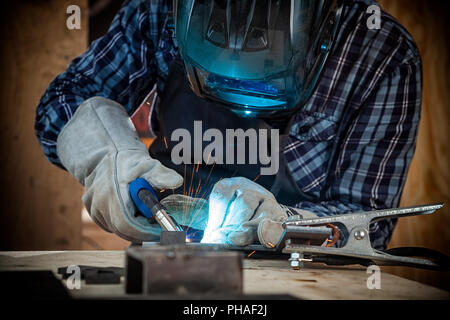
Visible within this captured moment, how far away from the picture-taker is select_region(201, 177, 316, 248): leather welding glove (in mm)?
1111

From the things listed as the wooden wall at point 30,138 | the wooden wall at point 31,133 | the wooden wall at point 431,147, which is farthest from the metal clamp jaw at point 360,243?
the wooden wall at point 30,138

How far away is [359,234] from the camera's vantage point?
0.97 m

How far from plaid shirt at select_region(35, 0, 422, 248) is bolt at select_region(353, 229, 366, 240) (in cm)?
53

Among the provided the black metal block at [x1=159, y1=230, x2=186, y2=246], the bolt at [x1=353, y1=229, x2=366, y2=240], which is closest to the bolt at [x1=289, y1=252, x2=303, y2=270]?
the bolt at [x1=353, y1=229, x2=366, y2=240]

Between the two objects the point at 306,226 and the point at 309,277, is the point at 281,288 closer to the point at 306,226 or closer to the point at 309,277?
the point at 309,277

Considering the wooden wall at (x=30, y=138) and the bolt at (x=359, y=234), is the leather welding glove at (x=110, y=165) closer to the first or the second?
the bolt at (x=359, y=234)

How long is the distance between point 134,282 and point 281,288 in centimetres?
24

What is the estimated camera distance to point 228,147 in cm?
155

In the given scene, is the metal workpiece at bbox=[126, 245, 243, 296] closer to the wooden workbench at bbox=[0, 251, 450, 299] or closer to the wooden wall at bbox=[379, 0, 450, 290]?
the wooden workbench at bbox=[0, 251, 450, 299]

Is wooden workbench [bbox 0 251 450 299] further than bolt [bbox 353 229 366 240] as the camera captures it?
No

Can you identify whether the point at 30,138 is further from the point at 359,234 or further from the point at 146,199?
the point at 359,234

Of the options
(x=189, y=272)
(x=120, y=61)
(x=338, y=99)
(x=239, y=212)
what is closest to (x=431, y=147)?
(x=338, y=99)

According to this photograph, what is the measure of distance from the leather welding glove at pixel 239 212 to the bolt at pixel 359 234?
17cm
